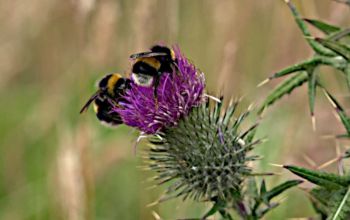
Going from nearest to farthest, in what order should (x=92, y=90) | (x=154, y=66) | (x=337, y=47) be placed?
(x=337, y=47) < (x=154, y=66) < (x=92, y=90)

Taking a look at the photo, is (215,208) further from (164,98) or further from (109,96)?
(109,96)

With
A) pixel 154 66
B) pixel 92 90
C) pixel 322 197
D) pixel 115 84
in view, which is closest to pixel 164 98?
pixel 154 66

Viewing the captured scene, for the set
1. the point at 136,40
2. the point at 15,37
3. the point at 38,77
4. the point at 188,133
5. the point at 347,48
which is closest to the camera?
the point at 347,48

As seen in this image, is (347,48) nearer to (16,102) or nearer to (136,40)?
(136,40)

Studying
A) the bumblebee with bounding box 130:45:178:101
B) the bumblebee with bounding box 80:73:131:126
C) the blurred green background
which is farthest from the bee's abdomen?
the blurred green background

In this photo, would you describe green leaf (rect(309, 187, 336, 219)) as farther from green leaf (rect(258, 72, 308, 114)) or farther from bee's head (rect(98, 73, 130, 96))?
bee's head (rect(98, 73, 130, 96))

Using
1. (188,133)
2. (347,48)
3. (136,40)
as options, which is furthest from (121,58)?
(347,48)

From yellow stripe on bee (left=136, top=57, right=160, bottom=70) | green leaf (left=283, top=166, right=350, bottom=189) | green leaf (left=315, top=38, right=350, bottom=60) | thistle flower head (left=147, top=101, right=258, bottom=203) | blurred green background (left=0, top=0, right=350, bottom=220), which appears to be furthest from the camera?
blurred green background (left=0, top=0, right=350, bottom=220)
